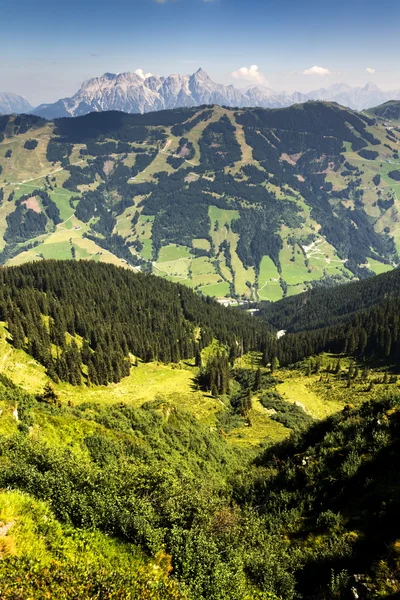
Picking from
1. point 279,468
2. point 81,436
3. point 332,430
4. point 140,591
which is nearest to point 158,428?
point 81,436

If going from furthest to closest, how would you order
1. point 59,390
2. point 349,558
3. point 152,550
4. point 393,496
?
point 59,390 → point 393,496 → point 349,558 → point 152,550

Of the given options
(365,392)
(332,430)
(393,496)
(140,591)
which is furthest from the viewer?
(365,392)

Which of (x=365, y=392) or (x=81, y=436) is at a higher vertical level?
(x=81, y=436)

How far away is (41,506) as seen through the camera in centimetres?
2652

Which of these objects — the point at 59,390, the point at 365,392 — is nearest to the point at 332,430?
the point at 365,392

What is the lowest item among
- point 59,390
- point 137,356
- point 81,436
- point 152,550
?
point 137,356

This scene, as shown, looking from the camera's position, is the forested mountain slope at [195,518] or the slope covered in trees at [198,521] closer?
the slope covered in trees at [198,521]

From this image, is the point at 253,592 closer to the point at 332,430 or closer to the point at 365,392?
the point at 332,430

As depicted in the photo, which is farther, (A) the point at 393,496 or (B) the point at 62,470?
(A) the point at 393,496

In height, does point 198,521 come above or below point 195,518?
below

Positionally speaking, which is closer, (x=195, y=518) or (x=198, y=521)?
(x=195, y=518)

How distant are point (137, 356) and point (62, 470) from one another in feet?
539

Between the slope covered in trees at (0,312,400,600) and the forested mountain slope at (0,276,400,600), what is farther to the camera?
the forested mountain slope at (0,276,400,600)

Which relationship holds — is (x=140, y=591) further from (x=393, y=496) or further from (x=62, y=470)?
(x=393, y=496)
